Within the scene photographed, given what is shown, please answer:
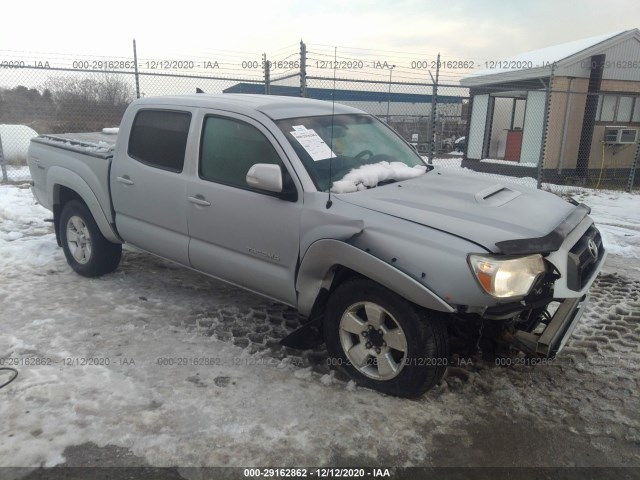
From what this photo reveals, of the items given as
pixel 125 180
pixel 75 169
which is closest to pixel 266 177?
pixel 125 180

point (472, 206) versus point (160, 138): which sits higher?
point (160, 138)

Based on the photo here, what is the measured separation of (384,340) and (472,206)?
1.02m

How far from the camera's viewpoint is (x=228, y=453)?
262cm

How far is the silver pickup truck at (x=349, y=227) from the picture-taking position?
9.04ft

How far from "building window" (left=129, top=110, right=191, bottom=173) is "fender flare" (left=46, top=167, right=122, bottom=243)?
26.8 inches

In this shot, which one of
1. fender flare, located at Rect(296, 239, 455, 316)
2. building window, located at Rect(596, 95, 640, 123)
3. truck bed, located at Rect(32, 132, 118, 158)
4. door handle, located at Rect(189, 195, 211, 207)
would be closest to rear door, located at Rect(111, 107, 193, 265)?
door handle, located at Rect(189, 195, 211, 207)

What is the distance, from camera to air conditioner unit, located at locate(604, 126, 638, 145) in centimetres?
1346

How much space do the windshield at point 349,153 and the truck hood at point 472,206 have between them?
0.41ft

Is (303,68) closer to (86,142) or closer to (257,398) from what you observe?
(86,142)

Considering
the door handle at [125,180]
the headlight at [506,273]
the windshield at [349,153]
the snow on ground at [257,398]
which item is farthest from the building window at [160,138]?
the headlight at [506,273]

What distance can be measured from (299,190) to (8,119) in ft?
52.6

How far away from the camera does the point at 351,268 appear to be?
3.00 m

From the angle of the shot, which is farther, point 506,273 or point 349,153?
point 349,153

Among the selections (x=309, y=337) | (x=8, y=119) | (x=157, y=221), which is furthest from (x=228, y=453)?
(x=8, y=119)
